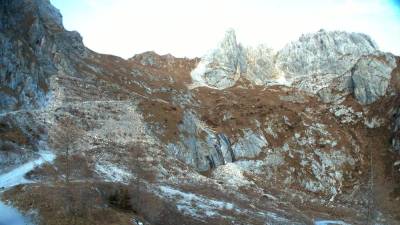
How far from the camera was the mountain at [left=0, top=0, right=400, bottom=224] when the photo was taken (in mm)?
53141

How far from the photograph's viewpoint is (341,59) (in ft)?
528

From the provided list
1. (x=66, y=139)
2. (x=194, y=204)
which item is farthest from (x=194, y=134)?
(x=66, y=139)

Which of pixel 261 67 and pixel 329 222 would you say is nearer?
pixel 329 222

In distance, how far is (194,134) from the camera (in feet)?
321

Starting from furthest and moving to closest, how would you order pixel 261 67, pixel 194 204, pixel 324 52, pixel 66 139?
pixel 261 67 < pixel 324 52 < pixel 194 204 < pixel 66 139

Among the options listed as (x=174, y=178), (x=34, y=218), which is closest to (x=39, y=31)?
(x=174, y=178)

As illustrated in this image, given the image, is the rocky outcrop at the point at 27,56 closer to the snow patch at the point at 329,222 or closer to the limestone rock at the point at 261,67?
the snow patch at the point at 329,222

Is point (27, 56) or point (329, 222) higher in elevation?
point (27, 56)

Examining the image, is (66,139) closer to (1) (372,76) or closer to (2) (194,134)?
(2) (194,134)

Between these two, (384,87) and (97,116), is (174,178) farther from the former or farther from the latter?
(384,87)

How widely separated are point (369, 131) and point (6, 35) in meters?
88.6

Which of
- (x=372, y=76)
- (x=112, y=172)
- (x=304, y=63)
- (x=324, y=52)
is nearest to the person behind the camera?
(x=112, y=172)

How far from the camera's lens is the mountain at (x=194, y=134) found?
53.1 metres

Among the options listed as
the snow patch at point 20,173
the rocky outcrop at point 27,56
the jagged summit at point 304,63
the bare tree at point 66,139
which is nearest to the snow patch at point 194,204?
the bare tree at point 66,139
